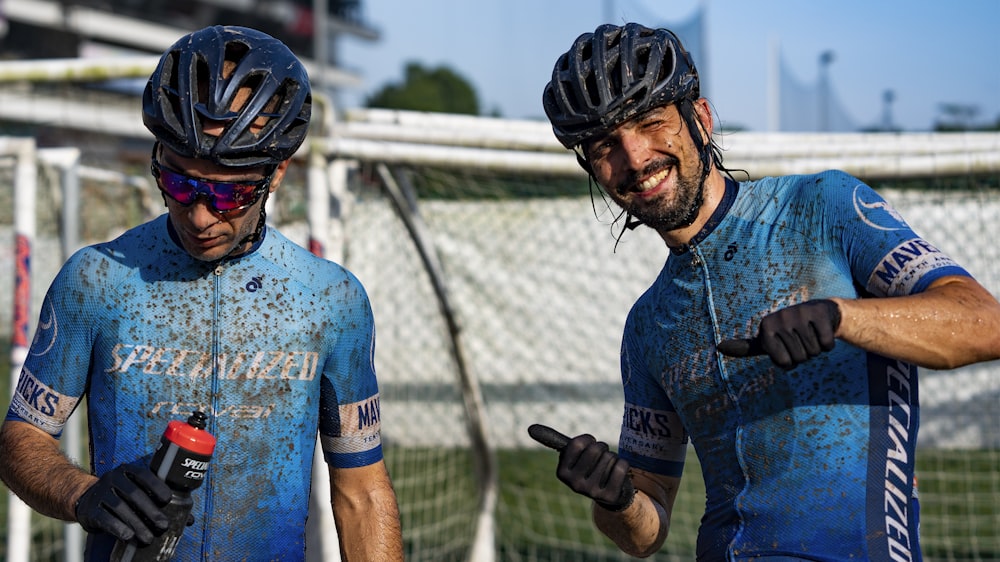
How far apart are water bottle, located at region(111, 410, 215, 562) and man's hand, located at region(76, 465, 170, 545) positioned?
0.02m

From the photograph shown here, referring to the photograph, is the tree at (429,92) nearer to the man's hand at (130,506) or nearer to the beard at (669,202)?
the beard at (669,202)

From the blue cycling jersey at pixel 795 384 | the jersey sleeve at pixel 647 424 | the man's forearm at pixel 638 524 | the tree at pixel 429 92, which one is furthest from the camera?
the tree at pixel 429 92

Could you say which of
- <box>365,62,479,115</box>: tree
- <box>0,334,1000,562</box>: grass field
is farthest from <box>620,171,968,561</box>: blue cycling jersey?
<box>365,62,479,115</box>: tree

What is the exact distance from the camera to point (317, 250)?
477 cm

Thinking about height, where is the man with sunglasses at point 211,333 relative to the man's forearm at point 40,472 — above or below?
above

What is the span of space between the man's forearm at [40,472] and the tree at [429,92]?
5021cm

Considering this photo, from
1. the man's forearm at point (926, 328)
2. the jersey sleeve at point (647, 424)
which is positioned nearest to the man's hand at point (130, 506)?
the jersey sleeve at point (647, 424)

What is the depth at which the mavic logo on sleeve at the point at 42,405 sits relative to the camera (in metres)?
2.60

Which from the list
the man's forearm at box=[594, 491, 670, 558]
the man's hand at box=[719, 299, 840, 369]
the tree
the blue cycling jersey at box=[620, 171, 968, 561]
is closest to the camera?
the man's hand at box=[719, 299, 840, 369]

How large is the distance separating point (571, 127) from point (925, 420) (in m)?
5.05

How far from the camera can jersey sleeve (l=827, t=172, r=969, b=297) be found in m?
2.31

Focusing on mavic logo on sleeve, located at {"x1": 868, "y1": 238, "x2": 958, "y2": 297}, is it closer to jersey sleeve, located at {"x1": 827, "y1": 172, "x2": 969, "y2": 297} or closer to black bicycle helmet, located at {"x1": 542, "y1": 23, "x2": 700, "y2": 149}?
jersey sleeve, located at {"x1": 827, "y1": 172, "x2": 969, "y2": 297}

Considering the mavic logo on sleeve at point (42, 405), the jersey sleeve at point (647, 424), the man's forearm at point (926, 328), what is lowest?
the jersey sleeve at point (647, 424)

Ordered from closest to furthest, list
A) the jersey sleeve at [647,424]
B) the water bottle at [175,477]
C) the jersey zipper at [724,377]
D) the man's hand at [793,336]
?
the man's hand at [793,336] < the water bottle at [175,477] < the jersey zipper at [724,377] < the jersey sleeve at [647,424]
